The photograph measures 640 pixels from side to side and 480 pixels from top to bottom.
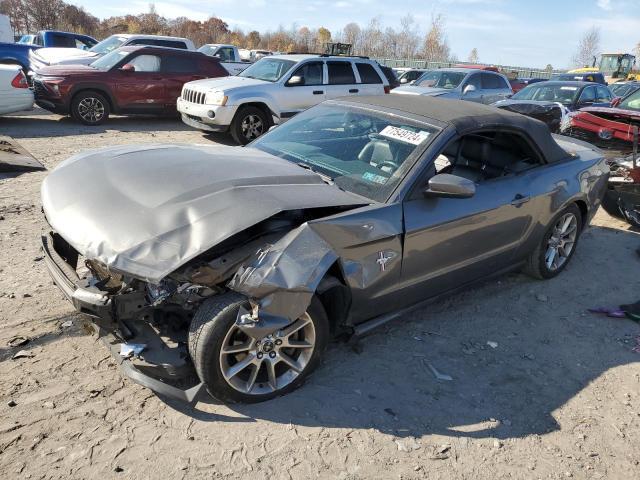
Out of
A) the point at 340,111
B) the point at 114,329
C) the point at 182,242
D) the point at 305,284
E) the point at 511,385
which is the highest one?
the point at 340,111

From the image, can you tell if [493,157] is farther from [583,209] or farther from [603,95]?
[603,95]

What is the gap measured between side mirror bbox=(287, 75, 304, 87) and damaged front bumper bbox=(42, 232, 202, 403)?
8278 mm

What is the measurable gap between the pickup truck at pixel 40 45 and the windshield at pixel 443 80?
A: 10.1 m

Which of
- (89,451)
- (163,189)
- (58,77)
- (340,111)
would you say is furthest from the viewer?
(58,77)

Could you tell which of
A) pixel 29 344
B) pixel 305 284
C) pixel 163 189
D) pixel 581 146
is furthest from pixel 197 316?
pixel 581 146

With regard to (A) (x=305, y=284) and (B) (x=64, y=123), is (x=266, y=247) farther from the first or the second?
(B) (x=64, y=123)

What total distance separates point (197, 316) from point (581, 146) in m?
4.49

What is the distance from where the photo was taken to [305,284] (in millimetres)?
2746

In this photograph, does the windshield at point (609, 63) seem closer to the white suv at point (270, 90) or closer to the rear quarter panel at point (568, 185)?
the white suv at point (270, 90)

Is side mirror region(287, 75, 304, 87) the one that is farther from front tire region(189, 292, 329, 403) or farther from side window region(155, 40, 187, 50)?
front tire region(189, 292, 329, 403)

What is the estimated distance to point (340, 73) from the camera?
36.9 feet

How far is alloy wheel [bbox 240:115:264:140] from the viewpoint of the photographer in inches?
398

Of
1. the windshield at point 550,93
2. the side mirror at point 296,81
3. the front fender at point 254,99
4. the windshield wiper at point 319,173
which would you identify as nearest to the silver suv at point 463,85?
the windshield at point 550,93

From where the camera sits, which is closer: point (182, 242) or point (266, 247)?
point (182, 242)
